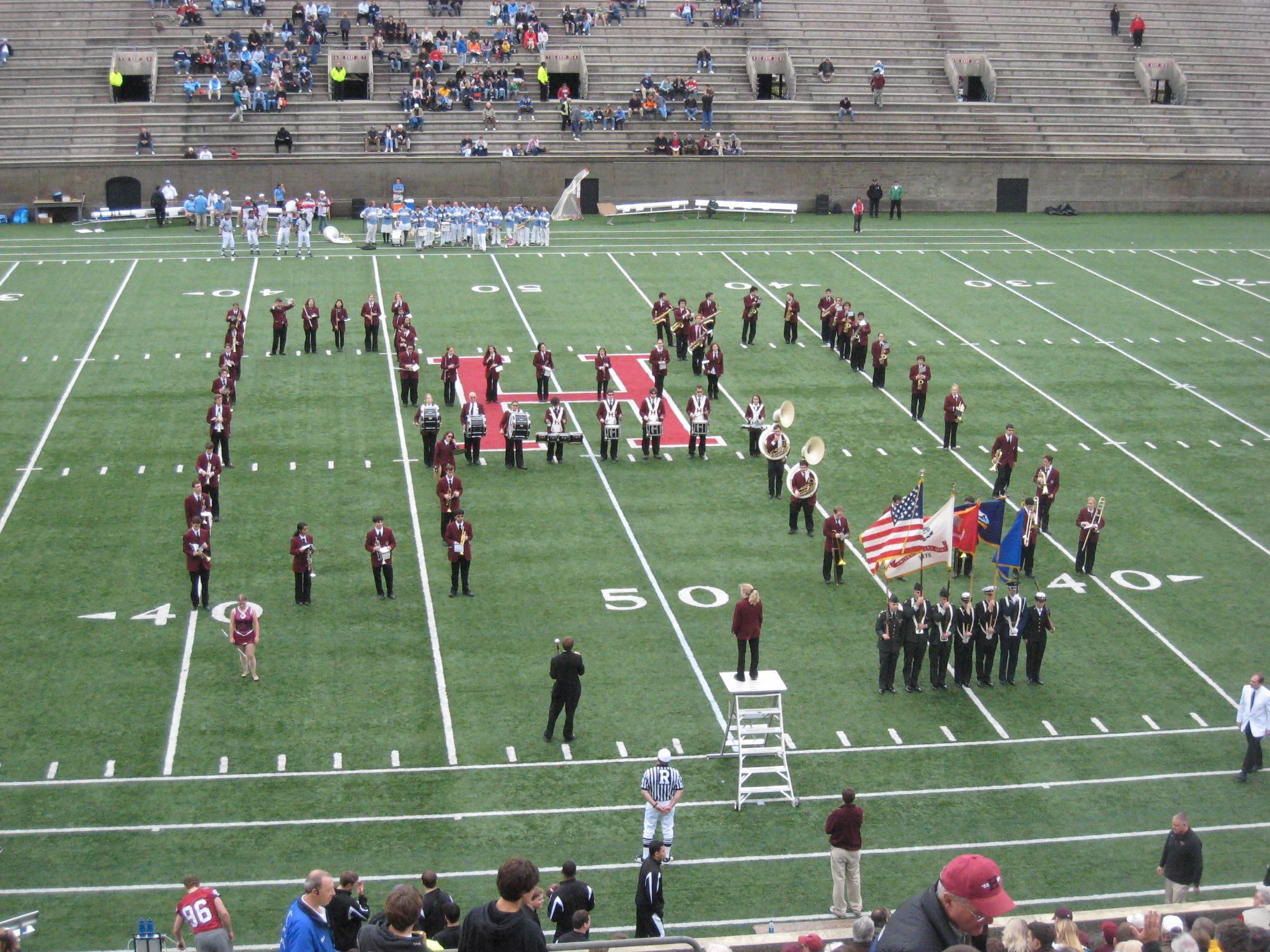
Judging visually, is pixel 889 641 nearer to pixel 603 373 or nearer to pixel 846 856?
pixel 846 856

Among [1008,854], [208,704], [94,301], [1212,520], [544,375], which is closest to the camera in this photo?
[1008,854]

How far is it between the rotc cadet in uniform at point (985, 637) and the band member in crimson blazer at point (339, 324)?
60.9 ft

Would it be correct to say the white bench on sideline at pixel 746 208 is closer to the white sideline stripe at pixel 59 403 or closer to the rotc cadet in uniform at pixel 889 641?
the white sideline stripe at pixel 59 403

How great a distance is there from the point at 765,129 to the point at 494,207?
37.8 feet

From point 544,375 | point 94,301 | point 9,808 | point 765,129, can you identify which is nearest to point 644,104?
point 765,129

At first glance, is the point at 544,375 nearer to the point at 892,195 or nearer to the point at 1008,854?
the point at 1008,854

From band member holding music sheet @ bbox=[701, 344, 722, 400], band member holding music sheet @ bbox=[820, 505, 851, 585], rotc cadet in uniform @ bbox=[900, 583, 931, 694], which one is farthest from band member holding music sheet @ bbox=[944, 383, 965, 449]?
rotc cadet in uniform @ bbox=[900, 583, 931, 694]

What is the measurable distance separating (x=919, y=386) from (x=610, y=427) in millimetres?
6299

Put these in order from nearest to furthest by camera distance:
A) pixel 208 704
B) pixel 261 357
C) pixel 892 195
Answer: pixel 208 704
pixel 261 357
pixel 892 195

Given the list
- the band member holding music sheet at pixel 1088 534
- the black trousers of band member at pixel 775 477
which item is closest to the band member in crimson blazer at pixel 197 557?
the black trousers of band member at pixel 775 477

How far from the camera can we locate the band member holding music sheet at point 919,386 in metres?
29.6

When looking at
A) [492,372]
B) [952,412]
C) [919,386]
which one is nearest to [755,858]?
[952,412]

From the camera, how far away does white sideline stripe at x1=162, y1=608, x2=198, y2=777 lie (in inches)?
680

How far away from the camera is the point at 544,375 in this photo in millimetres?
30391
